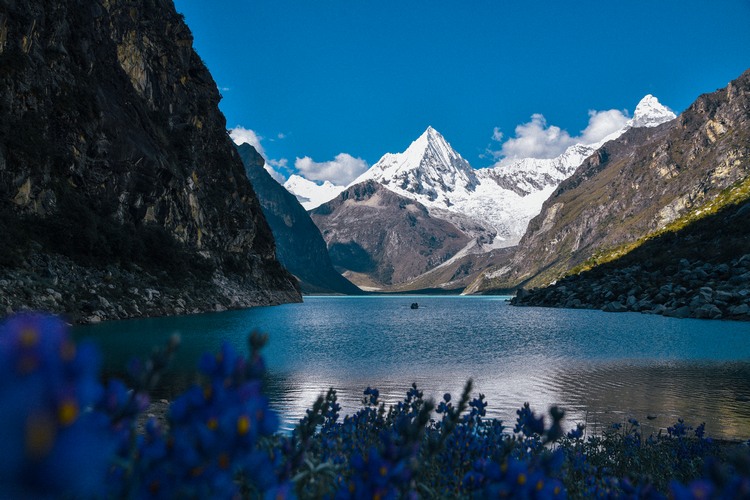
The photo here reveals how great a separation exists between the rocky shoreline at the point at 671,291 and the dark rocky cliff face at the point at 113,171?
62116 millimetres

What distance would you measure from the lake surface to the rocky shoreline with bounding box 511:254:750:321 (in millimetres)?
12142

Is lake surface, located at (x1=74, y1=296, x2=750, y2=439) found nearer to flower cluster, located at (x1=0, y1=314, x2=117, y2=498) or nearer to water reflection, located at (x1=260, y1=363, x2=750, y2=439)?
water reflection, located at (x1=260, y1=363, x2=750, y2=439)

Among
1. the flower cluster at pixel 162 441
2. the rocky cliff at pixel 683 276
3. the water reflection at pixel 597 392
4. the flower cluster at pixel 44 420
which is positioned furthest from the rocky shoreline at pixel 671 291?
the flower cluster at pixel 44 420

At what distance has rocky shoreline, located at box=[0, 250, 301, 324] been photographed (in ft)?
117

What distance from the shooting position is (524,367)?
85.8ft

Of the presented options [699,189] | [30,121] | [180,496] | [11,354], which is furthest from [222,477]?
[699,189]

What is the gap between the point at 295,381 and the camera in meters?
21.4

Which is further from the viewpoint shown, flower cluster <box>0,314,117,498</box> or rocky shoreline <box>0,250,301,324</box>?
rocky shoreline <box>0,250,301,324</box>

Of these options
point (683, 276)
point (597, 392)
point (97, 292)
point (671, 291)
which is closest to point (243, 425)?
point (597, 392)

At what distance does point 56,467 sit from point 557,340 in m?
41.8

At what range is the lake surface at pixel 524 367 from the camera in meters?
16.4

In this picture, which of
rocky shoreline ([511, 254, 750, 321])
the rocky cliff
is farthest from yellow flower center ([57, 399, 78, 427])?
the rocky cliff

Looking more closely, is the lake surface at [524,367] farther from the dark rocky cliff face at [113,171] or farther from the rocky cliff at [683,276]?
the rocky cliff at [683,276]

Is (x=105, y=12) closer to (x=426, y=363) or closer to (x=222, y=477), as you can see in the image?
(x=426, y=363)
